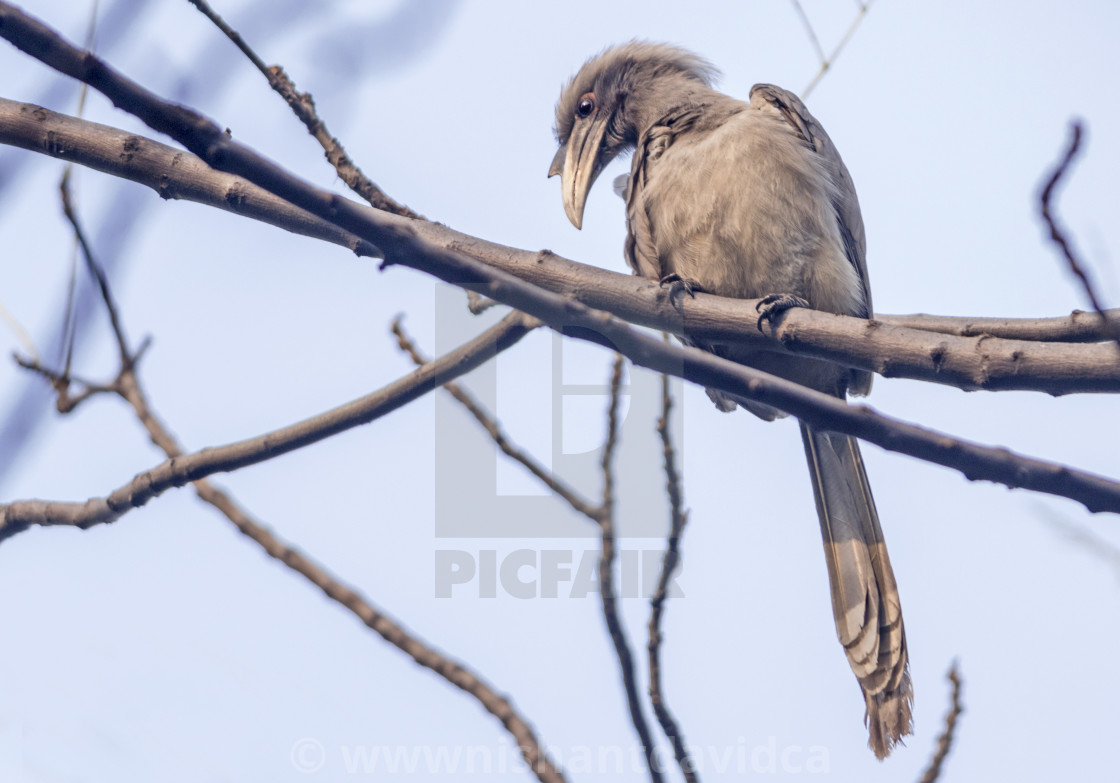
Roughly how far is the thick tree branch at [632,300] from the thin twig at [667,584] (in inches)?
12.9

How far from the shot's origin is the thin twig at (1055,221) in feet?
4.47

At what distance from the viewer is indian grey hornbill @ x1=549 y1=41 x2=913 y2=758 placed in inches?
123

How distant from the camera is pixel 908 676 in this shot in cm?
284

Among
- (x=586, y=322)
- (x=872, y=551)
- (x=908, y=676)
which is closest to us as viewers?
(x=586, y=322)

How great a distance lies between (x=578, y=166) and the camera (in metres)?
4.26

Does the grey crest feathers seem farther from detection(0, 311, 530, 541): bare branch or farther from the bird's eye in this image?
detection(0, 311, 530, 541): bare branch

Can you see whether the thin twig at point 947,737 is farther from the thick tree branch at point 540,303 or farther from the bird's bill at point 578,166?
the bird's bill at point 578,166

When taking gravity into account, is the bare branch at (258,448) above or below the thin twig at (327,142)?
below

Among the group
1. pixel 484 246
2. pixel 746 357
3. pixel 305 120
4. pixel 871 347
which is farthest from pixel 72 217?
pixel 746 357

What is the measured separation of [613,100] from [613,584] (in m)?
2.78

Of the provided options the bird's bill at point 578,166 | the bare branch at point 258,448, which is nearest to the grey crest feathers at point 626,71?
the bird's bill at point 578,166

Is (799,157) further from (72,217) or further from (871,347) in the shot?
(72,217)

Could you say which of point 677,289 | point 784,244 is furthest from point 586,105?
point 677,289

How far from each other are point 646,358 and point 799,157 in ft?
6.58
